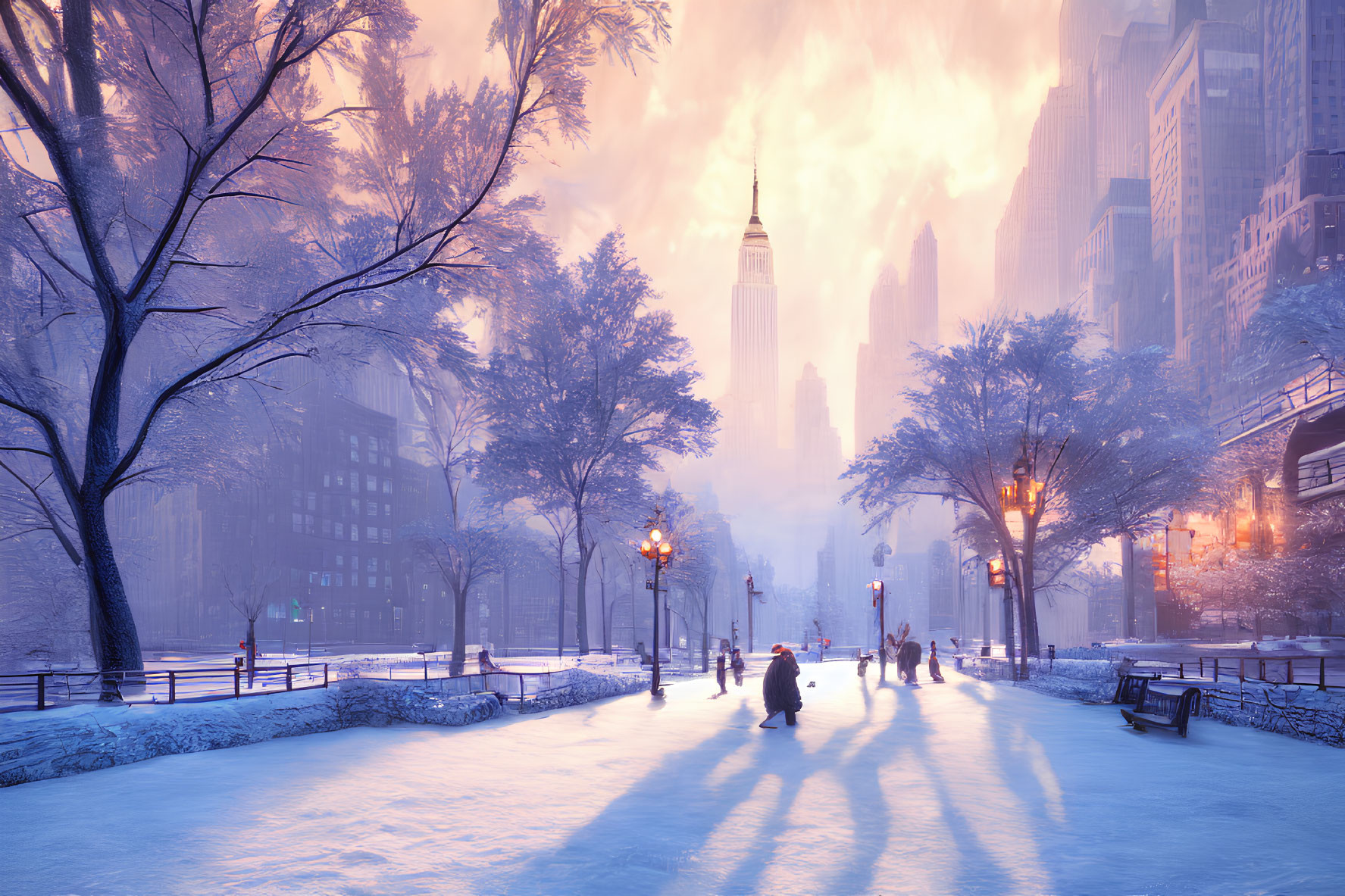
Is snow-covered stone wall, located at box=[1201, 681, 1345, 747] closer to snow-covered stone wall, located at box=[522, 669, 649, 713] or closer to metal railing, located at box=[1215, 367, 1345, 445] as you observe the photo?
metal railing, located at box=[1215, 367, 1345, 445]

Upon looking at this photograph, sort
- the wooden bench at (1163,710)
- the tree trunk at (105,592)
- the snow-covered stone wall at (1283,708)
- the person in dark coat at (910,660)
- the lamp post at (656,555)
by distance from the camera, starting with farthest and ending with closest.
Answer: the person in dark coat at (910,660) → the lamp post at (656,555) → the tree trunk at (105,592) → the wooden bench at (1163,710) → the snow-covered stone wall at (1283,708)

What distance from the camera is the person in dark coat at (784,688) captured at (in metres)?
15.1

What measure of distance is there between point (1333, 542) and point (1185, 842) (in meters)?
35.6

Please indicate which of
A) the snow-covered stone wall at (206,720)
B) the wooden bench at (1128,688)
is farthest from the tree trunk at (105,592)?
the wooden bench at (1128,688)

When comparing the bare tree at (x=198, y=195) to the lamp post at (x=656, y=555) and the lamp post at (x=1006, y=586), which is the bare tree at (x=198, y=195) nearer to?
the lamp post at (x=656, y=555)

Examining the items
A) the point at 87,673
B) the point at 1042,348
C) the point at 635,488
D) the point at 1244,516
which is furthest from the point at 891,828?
the point at 1244,516

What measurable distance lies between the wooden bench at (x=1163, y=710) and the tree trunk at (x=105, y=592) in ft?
61.3

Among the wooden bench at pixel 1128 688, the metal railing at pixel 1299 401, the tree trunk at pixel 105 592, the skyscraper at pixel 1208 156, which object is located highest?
the skyscraper at pixel 1208 156

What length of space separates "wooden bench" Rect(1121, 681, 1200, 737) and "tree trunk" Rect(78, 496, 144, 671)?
61.3ft

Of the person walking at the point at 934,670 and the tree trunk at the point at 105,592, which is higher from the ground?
the tree trunk at the point at 105,592

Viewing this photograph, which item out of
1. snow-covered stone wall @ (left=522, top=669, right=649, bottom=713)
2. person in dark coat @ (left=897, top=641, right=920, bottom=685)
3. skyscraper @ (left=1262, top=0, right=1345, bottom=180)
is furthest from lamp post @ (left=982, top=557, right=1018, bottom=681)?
skyscraper @ (left=1262, top=0, right=1345, bottom=180)

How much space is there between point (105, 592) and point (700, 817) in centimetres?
1345

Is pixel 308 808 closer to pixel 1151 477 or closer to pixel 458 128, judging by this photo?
pixel 458 128

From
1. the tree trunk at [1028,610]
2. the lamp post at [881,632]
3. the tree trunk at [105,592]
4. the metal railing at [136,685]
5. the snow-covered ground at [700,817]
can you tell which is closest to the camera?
the snow-covered ground at [700,817]
